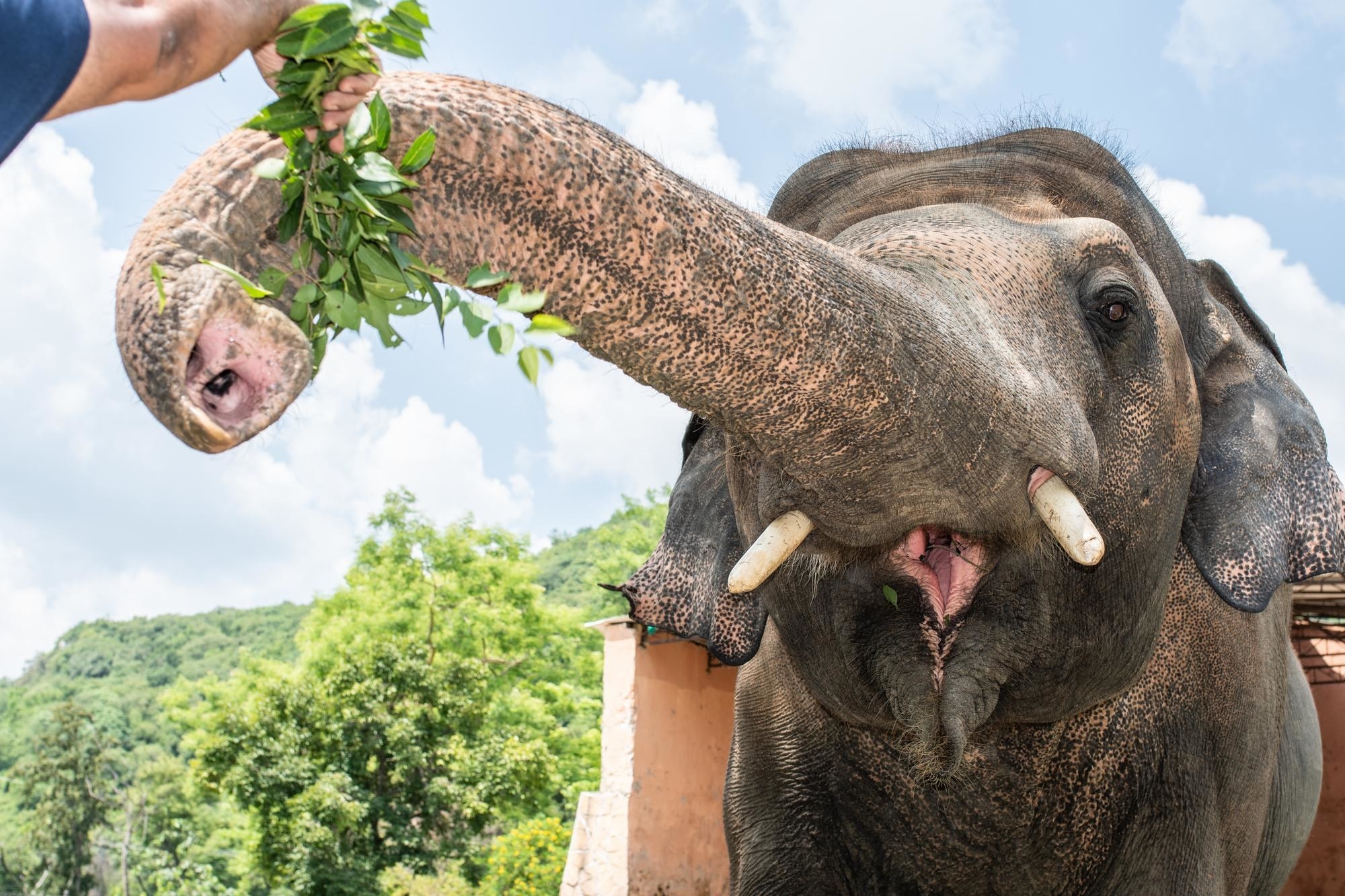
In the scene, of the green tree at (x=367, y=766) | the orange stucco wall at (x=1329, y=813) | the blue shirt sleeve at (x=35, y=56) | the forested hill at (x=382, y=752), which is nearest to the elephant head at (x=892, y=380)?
the blue shirt sleeve at (x=35, y=56)

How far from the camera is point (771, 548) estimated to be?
2.30 meters

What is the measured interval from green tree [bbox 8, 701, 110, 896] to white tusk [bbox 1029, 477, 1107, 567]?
119ft

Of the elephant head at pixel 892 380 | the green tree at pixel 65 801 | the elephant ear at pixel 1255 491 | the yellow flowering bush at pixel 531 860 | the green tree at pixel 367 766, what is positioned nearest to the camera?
the elephant head at pixel 892 380

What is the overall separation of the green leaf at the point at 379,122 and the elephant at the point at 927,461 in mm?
74

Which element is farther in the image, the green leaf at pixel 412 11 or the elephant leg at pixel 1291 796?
the elephant leg at pixel 1291 796

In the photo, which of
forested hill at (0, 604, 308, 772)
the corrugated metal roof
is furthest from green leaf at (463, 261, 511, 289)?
forested hill at (0, 604, 308, 772)

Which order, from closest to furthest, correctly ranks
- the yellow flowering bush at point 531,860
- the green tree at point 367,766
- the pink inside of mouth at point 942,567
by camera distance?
1. the pink inside of mouth at point 942,567
2. the yellow flowering bush at point 531,860
3. the green tree at point 367,766

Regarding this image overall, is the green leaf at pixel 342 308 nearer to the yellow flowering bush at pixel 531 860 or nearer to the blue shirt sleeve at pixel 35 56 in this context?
the blue shirt sleeve at pixel 35 56

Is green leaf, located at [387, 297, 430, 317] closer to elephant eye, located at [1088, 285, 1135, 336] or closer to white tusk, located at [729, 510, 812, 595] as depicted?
white tusk, located at [729, 510, 812, 595]

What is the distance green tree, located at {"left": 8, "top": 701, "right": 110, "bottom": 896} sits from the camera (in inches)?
1382

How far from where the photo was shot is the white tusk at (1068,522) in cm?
225

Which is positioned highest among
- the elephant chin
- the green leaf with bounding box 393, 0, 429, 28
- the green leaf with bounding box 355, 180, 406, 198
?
the green leaf with bounding box 393, 0, 429, 28

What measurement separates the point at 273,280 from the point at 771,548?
110 centimetres

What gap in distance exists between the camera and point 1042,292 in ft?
8.75
